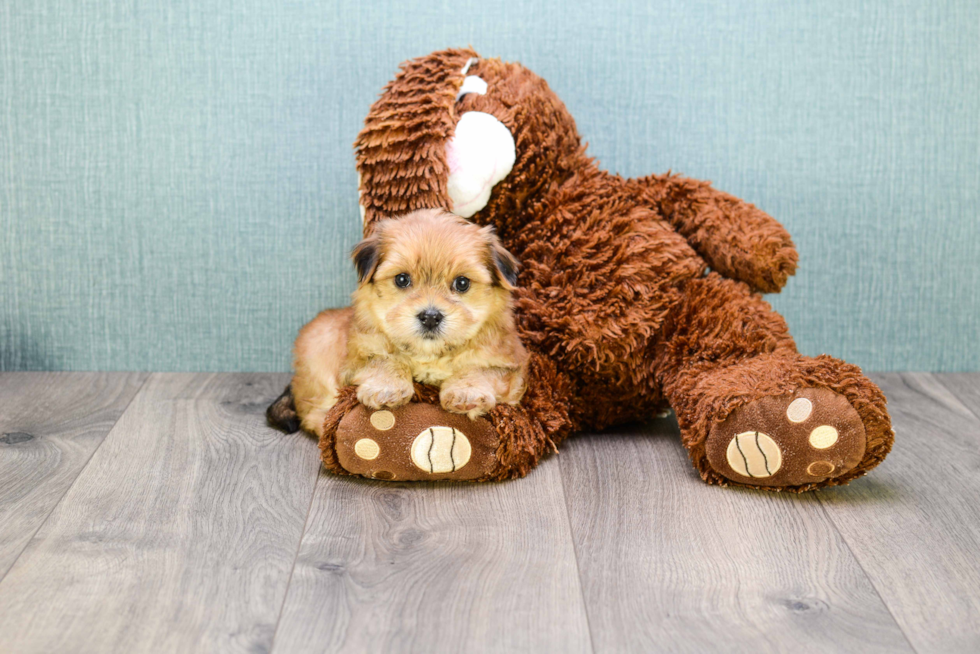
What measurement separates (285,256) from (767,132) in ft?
4.36

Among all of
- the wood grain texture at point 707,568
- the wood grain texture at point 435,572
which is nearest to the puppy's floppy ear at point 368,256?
the wood grain texture at point 435,572

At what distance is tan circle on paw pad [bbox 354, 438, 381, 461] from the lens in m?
1.74

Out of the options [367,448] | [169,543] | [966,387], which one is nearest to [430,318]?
[367,448]

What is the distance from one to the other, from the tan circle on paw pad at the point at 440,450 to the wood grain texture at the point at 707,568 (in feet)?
0.74

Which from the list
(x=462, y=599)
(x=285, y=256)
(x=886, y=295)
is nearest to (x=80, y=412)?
(x=285, y=256)

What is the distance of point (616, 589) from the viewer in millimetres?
1418

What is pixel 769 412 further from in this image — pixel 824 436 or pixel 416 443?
pixel 416 443

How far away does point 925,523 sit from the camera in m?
1.65

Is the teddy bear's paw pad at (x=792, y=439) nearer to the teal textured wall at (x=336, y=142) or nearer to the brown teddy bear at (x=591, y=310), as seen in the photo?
the brown teddy bear at (x=591, y=310)

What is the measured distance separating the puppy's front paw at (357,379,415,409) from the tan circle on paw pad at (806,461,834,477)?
30.1 inches

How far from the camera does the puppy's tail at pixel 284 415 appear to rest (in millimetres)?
2082

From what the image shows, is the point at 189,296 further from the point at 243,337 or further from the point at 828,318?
the point at 828,318

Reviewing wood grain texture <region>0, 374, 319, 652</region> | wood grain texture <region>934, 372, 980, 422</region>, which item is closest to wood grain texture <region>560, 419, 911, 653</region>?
wood grain texture <region>0, 374, 319, 652</region>

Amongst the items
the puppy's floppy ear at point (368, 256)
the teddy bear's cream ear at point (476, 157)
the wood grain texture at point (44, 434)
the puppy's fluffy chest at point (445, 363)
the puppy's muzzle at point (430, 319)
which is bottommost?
the wood grain texture at point (44, 434)
